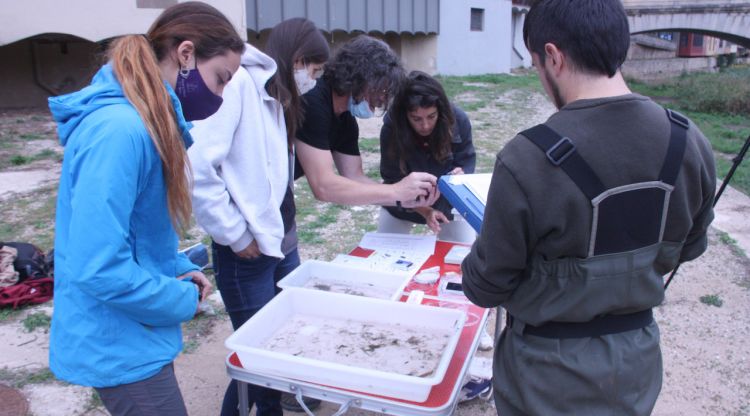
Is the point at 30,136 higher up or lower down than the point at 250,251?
lower down

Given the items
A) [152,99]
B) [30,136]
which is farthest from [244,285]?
[30,136]

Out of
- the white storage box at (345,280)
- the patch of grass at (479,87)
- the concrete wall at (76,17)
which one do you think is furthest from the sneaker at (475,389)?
the patch of grass at (479,87)

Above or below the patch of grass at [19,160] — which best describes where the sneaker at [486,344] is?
below

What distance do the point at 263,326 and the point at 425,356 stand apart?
1.58 feet

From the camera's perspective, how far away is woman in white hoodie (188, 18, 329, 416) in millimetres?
1698

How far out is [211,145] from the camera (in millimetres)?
1688

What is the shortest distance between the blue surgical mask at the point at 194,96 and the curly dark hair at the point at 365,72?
0.67 meters

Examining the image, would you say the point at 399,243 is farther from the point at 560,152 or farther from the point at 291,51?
the point at 560,152

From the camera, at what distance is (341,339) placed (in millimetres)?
1685

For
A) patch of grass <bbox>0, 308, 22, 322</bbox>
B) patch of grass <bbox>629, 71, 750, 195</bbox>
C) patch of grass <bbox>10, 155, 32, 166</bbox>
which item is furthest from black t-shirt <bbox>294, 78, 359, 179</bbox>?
Result: patch of grass <bbox>10, 155, 32, 166</bbox>

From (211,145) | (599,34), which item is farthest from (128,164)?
(599,34)

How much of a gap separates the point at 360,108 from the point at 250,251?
772mm

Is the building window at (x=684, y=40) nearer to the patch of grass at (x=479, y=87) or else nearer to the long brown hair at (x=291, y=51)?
the patch of grass at (x=479, y=87)

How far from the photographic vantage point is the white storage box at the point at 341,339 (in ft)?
4.62
